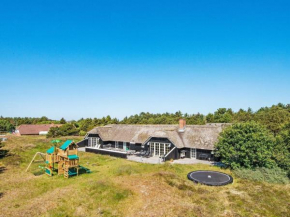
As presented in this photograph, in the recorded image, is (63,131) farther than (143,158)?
Yes

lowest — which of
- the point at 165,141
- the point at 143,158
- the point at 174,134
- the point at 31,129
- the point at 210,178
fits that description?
the point at 210,178

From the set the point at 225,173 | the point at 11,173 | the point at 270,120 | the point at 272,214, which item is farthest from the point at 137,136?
the point at 270,120

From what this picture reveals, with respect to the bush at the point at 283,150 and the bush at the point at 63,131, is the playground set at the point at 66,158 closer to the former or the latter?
the bush at the point at 283,150

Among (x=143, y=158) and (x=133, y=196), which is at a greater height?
(x=143, y=158)

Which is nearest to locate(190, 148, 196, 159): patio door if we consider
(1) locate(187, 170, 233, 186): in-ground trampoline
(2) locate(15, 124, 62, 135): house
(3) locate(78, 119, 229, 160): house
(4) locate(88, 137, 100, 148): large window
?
(3) locate(78, 119, 229, 160): house

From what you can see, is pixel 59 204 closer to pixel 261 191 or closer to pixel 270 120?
pixel 261 191

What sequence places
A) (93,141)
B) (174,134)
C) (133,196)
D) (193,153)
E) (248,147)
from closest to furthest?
1. (133,196)
2. (248,147)
3. (193,153)
4. (174,134)
5. (93,141)

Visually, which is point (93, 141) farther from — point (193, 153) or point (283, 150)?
point (283, 150)

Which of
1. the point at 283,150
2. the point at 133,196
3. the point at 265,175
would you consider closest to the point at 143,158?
the point at 133,196

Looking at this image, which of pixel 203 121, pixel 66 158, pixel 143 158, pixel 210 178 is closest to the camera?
pixel 210 178

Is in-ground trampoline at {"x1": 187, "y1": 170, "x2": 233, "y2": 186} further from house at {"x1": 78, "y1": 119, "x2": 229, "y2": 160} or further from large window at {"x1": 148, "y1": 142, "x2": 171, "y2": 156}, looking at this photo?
large window at {"x1": 148, "y1": 142, "x2": 171, "y2": 156}
